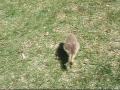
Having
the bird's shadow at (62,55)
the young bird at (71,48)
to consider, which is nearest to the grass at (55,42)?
the bird's shadow at (62,55)

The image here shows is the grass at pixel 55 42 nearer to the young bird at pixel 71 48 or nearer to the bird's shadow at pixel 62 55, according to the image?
the bird's shadow at pixel 62 55

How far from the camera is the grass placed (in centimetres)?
677

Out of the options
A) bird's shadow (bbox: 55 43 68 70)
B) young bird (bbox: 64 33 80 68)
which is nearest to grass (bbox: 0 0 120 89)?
bird's shadow (bbox: 55 43 68 70)

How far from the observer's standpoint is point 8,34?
26.3ft

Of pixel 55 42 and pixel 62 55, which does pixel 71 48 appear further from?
pixel 55 42

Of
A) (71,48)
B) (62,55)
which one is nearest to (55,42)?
(62,55)

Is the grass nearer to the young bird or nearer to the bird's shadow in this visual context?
the bird's shadow

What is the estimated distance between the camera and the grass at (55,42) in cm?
677

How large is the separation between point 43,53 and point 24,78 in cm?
76

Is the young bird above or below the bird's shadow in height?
above

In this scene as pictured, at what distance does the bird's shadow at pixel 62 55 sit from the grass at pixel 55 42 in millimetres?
85

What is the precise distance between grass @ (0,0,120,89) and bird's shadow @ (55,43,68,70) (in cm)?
8

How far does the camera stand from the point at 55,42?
7.63 metres

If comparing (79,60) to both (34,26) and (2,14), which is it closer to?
(34,26)
